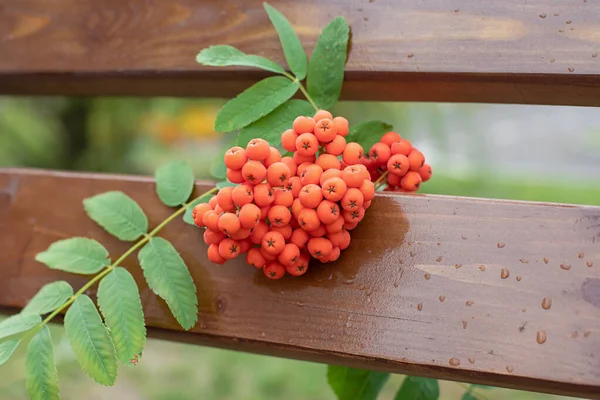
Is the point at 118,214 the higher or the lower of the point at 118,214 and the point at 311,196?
the lower

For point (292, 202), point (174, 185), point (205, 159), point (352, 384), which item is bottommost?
point (205, 159)

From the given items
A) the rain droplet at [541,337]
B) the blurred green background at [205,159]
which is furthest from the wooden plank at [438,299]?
the blurred green background at [205,159]

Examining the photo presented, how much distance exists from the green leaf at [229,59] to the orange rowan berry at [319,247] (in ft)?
0.85

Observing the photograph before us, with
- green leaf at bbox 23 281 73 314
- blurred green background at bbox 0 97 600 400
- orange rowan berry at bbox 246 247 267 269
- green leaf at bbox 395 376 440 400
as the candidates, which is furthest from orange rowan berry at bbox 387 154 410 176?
blurred green background at bbox 0 97 600 400

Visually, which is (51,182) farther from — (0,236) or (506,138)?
(506,138)

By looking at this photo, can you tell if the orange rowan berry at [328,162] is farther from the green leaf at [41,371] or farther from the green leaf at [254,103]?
the green leaf at [41,371]

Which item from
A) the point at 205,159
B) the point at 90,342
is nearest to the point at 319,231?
the point at 90,342

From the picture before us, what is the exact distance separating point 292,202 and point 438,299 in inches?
8.0

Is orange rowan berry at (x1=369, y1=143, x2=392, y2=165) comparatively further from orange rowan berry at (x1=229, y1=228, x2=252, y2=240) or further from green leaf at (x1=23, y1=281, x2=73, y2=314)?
green leaf at (x1=23, y1=281, x2=73, y2=314)

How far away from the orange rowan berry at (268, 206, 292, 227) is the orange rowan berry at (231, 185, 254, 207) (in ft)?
0.10

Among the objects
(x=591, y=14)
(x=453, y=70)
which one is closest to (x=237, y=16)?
(x=453, y=70)

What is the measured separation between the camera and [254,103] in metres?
0.75

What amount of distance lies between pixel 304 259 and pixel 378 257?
92 millimetres

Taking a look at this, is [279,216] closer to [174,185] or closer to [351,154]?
[351,154]
